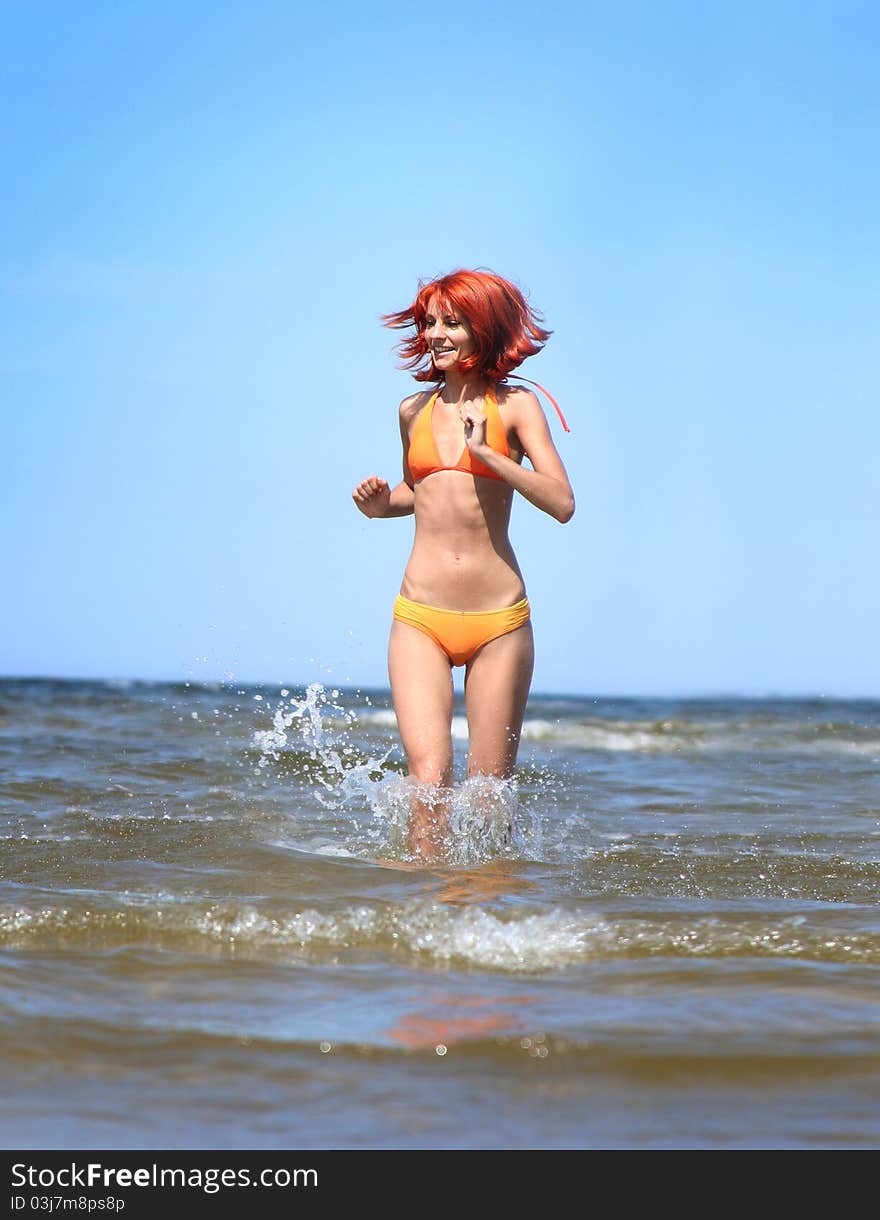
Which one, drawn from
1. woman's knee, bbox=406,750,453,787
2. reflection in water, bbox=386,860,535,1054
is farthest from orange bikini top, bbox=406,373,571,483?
reflection in water, bbox=386,860,535,1054

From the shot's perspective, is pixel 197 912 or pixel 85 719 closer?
pixel 197 912

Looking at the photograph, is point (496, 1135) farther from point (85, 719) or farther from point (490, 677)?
point (85, 719)

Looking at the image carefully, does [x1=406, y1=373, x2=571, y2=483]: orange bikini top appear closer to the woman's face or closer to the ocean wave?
the woman's face

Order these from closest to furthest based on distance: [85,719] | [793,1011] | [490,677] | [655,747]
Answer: [793,1011] → [490,677] → [85,719] → [655,747]

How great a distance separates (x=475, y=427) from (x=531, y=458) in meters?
0.25

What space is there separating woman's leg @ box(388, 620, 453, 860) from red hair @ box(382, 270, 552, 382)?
3.35ft

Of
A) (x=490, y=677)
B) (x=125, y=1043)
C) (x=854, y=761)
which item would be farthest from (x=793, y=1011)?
(x=854, y=761)

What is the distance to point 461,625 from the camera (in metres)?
4.81

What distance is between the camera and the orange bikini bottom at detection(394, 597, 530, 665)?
4812 millimetres

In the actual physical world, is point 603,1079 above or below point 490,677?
below

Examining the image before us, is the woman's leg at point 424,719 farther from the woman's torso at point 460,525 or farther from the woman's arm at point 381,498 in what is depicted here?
the woman's arm at point 381,498

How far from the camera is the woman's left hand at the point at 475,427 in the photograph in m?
4.58
